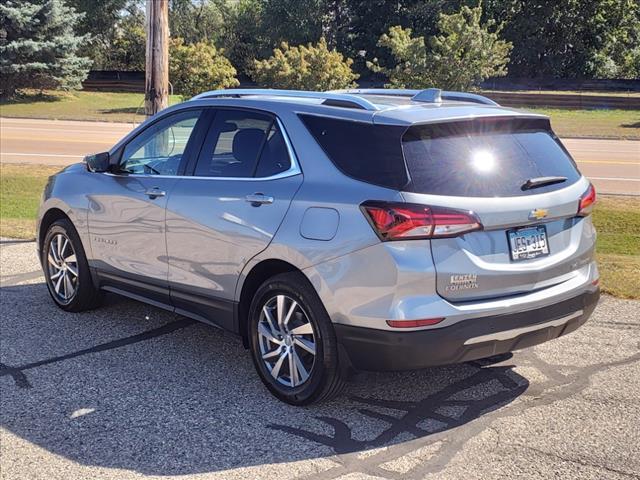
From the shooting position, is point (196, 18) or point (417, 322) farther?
point (196, 18)

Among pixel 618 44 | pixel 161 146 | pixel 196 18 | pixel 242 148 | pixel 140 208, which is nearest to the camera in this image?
pixel 242 148

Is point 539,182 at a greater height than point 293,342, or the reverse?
point 539,182

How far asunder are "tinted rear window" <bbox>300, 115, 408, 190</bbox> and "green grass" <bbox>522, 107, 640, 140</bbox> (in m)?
20.0

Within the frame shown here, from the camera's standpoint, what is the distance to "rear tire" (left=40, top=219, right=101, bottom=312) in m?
6.19

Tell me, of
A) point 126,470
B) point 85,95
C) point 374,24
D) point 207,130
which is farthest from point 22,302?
point 374,24

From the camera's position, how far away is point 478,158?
419cm

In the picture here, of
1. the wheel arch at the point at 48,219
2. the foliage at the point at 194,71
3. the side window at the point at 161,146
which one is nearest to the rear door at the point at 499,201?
the side window at the point at 161,146

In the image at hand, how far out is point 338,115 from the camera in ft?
14.5

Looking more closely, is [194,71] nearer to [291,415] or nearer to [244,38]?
[291,415]

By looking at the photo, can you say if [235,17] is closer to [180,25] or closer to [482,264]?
[180,25]

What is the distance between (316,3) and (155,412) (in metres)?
53.0

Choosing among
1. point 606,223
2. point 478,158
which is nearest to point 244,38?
point 606,223

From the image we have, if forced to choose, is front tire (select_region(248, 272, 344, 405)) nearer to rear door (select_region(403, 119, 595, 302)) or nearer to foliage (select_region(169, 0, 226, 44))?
rear door (select_region(403, 119, 595, 302))

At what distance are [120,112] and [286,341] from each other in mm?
31891
